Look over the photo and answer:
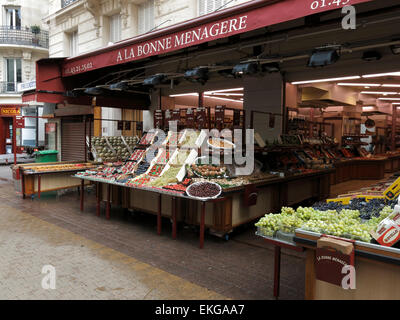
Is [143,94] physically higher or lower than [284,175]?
higher

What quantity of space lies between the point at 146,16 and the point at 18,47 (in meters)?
16.8

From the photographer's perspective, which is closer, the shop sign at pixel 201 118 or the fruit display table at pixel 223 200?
the fruit display table at pixel 223 200

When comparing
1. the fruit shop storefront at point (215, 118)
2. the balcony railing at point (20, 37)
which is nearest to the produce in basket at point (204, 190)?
the fruit shop storefront at point (215, 118)

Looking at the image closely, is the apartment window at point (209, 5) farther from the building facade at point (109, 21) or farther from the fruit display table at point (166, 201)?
the fruit display table at point (166, 201)

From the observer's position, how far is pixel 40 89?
33.7ft

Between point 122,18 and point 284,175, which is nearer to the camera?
point 284,175

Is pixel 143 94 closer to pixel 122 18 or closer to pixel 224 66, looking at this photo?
pixel 122 18

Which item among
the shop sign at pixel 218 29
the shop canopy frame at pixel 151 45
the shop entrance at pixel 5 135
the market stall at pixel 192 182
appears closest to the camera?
the shop sign at pixel 218 29

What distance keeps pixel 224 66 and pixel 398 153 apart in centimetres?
1515

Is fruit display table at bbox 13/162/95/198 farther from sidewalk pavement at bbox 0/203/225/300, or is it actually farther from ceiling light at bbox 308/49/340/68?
ceiling light at bbox 308/49/340/68

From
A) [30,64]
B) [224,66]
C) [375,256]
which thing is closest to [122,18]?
[224,66]

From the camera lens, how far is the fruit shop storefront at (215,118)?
615 centimetres

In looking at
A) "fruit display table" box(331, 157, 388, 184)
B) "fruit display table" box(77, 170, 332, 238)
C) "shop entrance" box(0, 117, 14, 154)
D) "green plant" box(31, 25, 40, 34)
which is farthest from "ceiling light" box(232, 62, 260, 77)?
"green plant" box(31, 25, 40, 34)

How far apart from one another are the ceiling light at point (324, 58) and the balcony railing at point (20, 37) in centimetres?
2546
